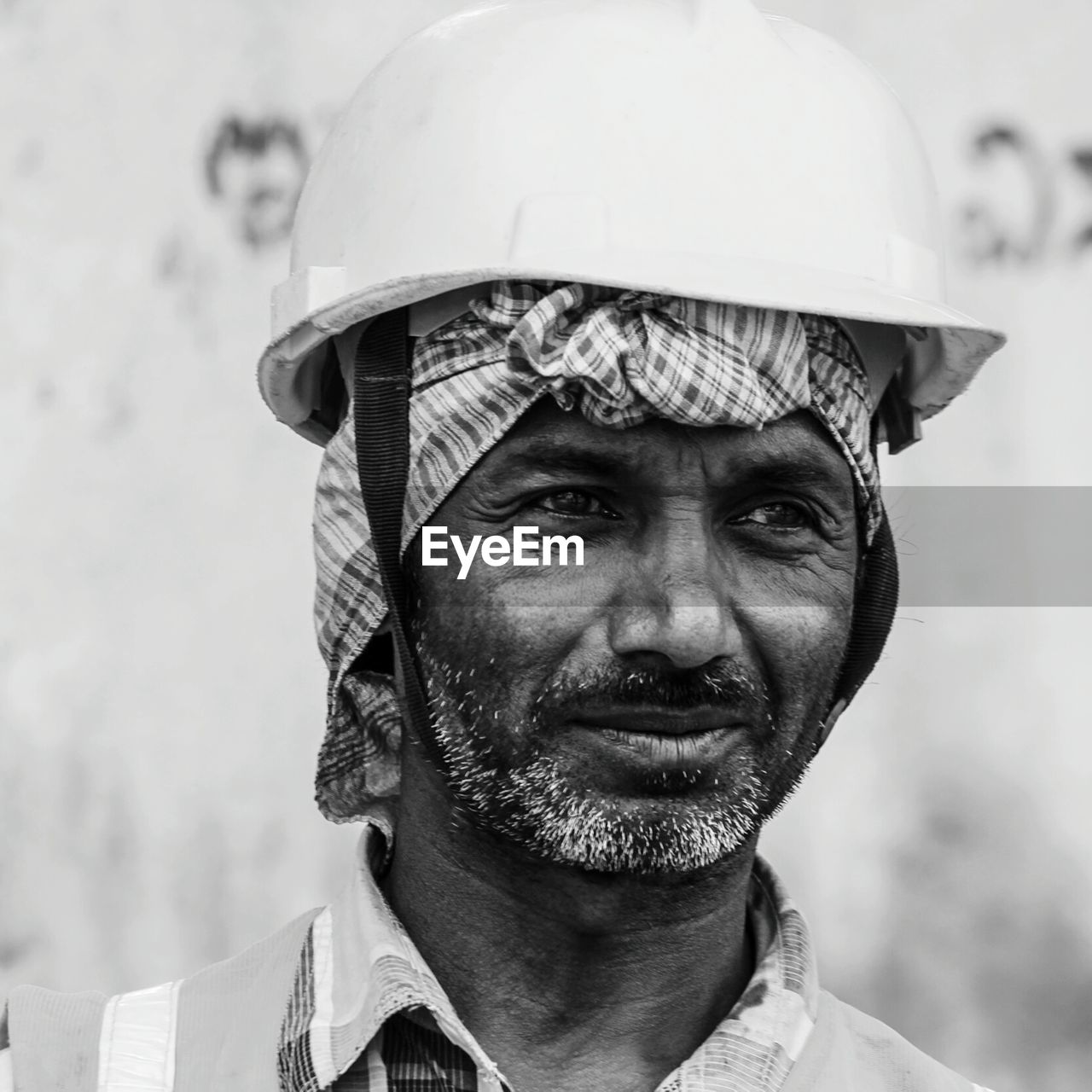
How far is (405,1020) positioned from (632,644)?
58cm

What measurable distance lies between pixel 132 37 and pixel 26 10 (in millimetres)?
232

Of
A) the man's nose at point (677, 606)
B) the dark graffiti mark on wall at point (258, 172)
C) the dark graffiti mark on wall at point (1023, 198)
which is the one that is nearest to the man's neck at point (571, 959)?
the man's nose at point (677, 606)

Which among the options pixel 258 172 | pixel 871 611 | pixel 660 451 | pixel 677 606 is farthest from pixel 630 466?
pixel 258 172

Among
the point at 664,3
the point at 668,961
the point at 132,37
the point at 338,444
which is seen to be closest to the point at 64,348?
the point at 132,37

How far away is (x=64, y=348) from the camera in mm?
4727

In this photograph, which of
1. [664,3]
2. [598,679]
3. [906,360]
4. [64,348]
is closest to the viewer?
[598,679]

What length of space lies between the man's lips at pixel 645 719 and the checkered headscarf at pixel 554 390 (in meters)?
0.37

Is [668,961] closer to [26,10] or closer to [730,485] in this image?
[730,485]

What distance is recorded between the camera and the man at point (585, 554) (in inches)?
113

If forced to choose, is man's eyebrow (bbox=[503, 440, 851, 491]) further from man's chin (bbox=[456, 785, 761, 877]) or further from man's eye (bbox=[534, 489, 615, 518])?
man's chin (bbox=[456, 785, 761, 877])

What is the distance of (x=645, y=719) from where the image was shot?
2834 mm

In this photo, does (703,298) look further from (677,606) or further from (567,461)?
(677,606)

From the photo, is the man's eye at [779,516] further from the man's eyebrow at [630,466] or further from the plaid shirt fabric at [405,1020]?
the plaid shirt fabric at [405,1020]

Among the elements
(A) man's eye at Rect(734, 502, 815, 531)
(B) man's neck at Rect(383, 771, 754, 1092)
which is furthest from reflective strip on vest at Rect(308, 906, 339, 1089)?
(A) man's eye at Rect(734, 502, 815, 531)
